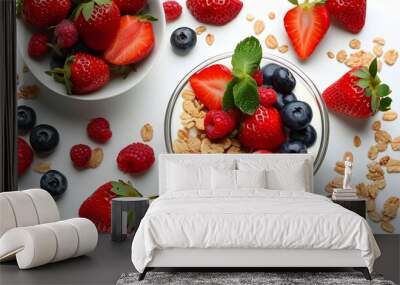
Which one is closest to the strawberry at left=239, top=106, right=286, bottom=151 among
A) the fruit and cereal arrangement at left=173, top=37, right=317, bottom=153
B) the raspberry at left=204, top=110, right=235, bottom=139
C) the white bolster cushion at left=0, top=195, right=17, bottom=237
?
the fruit and cereal arrangement at left=173, top=37, right=317, bottom=153

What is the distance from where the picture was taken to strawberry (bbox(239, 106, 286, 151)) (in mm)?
5832

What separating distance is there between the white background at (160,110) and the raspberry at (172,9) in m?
0.06

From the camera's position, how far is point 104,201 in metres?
6.13

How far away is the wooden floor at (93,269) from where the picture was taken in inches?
169

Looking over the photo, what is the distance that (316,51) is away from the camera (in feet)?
20.4

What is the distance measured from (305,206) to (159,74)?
7.27ft

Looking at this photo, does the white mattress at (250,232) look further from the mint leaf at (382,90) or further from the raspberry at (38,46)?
the raspberry at (38,46)

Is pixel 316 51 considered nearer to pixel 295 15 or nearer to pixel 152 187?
pixel 295 15

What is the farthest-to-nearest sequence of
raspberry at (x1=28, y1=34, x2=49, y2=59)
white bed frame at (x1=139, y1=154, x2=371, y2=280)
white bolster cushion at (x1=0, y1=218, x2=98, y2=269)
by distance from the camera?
1. raspberry at (x1=28, y1=34, x2=49, y2=59)
2. white bolster cushion at (x1=0, y1=218, x2=98, y2=269)
3. white bed frame at (x1=139, y1=154, x2=371, y2=280)

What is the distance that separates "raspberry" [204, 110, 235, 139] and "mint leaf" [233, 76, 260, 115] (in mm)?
161

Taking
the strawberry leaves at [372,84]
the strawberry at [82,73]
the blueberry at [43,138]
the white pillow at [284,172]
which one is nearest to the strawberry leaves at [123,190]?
the blueberry at [43,138]

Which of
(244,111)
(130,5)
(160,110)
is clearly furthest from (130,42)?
(244,111)

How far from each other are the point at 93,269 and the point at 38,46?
215 centimetres

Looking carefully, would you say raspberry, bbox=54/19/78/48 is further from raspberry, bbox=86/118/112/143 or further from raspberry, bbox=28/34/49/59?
raspberry, bbox=86/118/112/143
